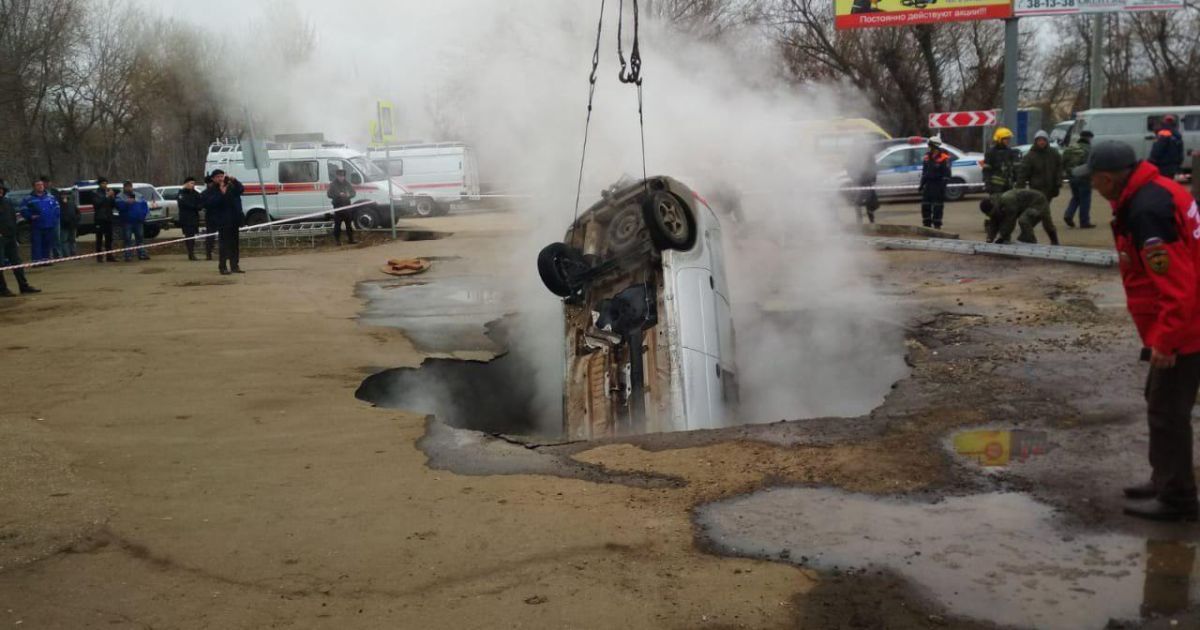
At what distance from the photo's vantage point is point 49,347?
9250 millimetres

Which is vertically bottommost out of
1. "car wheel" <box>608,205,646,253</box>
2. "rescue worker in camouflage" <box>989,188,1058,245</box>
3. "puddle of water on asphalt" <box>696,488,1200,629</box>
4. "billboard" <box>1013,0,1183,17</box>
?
"puddle of water on asphalt" <box>696,488,1200,629</box>

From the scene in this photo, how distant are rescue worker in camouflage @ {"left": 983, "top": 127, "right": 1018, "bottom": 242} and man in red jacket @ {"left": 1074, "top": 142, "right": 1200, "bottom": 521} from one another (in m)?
9.93

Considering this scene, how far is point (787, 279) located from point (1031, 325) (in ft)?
12.1

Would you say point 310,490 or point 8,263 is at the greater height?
point 8,263

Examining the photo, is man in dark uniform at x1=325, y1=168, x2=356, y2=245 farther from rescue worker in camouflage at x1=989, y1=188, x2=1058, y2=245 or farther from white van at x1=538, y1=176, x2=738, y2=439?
white van at x1=538, y1=176, x2=738, y2=439

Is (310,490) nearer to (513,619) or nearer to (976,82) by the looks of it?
(513,619)

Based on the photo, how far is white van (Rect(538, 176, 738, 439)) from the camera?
6371 millimetres

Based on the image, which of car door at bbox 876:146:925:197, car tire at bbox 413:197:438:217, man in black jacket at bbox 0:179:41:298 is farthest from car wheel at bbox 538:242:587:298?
car tire at bbox 413:197:438:217

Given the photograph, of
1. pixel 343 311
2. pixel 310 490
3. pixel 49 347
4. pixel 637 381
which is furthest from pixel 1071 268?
pixel 49 347

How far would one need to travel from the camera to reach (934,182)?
17094 millimetres

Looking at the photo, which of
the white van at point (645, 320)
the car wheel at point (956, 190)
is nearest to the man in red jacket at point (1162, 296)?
the white van at point (645, 320)

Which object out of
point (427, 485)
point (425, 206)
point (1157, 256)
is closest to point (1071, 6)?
point (425, 206)

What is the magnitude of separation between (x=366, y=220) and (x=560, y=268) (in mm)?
17513

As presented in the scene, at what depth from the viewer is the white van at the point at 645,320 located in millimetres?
6371
